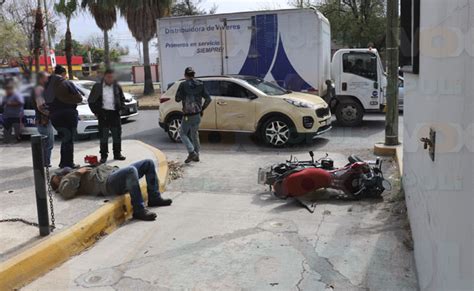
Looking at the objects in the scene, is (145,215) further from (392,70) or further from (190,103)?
(392,70)

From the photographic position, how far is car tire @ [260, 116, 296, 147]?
9.84 meters

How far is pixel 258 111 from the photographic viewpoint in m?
10.1

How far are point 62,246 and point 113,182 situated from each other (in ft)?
4.59

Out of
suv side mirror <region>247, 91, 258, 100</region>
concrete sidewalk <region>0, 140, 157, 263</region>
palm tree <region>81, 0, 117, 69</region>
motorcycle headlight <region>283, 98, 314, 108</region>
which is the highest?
palm tree <region>81, 0, 117, 69</region>

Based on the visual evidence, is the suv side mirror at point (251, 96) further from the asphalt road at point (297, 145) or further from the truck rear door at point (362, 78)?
the truck rear door at point (362, 78)

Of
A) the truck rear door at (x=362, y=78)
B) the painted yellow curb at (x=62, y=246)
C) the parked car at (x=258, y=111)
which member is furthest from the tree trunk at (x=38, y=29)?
the truck rear door at (x=362, y=78)

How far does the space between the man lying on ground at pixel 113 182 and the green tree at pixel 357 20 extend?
87.1ft

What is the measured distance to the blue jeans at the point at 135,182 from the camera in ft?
17.9

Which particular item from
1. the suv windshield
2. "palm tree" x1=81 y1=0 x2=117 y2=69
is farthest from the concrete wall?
the suv windshield

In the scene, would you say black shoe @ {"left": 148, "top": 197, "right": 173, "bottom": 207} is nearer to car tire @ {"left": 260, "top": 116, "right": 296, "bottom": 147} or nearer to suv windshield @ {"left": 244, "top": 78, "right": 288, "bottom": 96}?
car tire @ {"left": 260, "top": 116, "right": 296, "bottom": 147}

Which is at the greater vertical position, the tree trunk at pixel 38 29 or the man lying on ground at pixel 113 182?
the tree trunk at pixel 38 29

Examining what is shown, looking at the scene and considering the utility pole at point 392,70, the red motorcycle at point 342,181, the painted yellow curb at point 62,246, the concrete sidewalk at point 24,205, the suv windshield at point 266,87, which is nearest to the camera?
the painted yellow curb at point 62,246

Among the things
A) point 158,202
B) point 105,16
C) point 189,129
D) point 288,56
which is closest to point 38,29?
point 105,16

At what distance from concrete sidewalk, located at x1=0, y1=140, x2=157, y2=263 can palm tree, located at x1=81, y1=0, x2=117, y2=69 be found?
2.75 m
